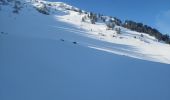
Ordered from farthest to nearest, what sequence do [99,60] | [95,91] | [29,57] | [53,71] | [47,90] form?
[99,60] → [29,57] → [53,71] → [95,91] → [47,90]

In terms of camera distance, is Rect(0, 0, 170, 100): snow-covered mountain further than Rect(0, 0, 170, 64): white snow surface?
No

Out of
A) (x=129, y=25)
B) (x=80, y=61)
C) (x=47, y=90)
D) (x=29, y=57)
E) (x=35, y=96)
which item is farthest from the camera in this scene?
(x=129, y=25)

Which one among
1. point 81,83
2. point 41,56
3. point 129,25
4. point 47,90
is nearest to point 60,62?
point 41,56

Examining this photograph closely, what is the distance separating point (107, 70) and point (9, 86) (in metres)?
5.79

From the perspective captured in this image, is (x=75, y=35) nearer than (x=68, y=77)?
No

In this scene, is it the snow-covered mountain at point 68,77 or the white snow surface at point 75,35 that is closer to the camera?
the snow-covered mountain at point 68,77

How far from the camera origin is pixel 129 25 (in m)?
53.6

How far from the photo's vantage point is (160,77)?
46.1ft

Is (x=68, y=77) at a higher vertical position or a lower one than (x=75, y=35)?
lower

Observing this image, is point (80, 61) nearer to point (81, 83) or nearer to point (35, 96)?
point (81, 83)

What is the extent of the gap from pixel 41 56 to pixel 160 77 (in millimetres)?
5575

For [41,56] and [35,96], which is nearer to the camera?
[35,96]

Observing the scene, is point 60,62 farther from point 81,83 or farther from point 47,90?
point 47,90

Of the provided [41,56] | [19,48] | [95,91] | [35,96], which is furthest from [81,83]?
[19,48]
